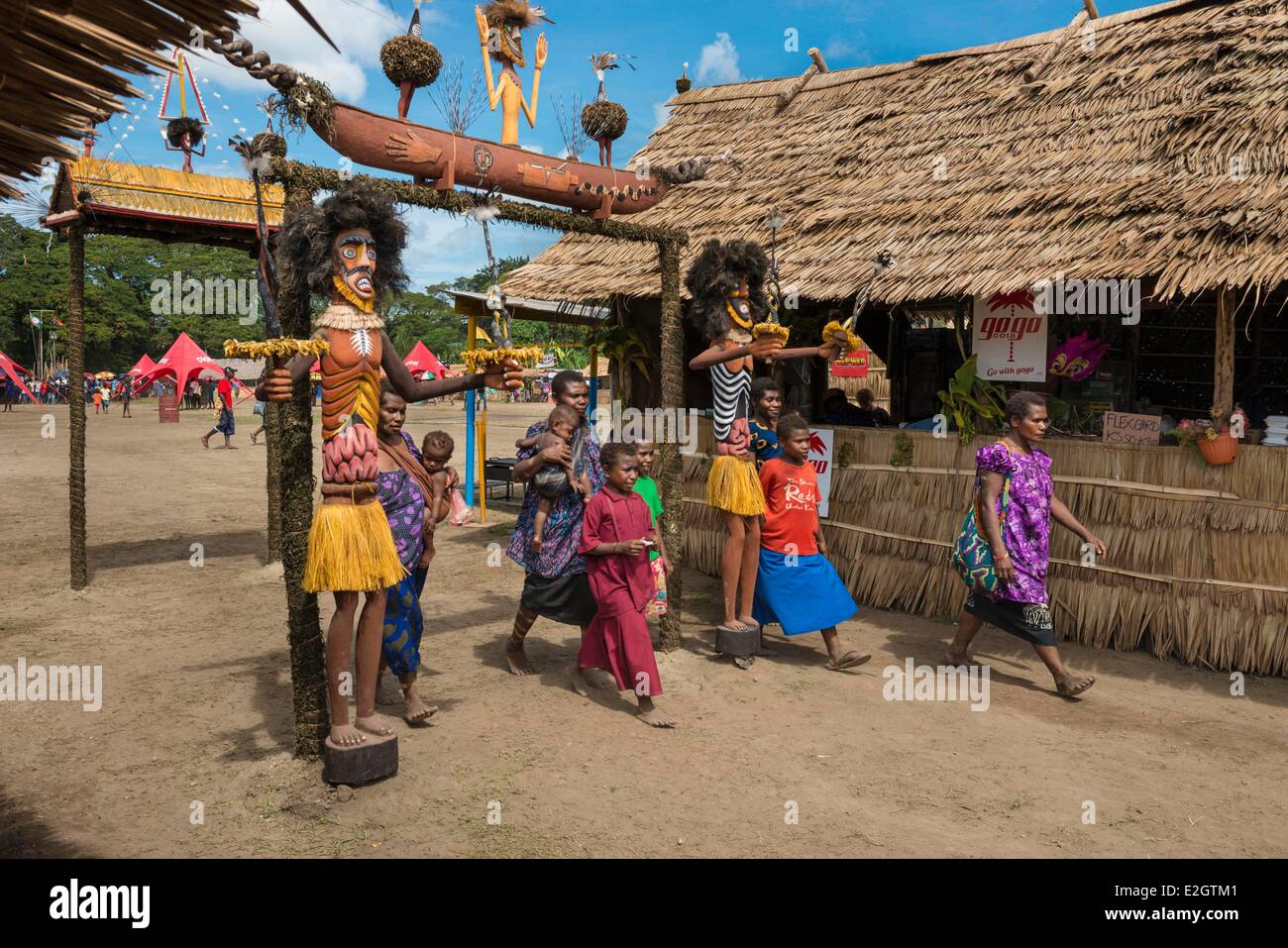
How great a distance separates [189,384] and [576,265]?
34.3 metres

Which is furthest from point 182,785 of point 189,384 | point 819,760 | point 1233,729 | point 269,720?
point 189,384

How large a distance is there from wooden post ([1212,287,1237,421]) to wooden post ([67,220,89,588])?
866 cm

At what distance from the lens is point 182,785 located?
4070 mm

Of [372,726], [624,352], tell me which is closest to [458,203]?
[372,726]

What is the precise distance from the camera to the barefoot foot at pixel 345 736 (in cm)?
400

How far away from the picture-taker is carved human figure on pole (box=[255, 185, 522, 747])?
12.7 feet

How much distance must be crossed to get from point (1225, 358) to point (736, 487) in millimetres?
3509

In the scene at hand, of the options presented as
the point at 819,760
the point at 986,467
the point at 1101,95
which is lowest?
the point at 819,760

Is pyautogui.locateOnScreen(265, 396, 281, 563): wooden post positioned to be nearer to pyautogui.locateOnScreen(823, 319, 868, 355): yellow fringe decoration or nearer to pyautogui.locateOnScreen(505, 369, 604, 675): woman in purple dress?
pyautogui.locateOnScreen(505, 369, 604, 675): woman in purple dress

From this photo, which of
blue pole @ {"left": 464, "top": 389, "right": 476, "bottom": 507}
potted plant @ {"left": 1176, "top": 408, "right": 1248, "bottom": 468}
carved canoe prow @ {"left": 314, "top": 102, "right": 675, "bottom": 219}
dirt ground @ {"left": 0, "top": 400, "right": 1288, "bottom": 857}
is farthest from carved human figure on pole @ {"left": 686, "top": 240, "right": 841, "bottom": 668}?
blue pole @ {"left": 464, "top": 389, "right": 476, "bottom": 507}

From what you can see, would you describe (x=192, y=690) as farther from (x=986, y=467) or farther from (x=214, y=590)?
(x=986, y=467)

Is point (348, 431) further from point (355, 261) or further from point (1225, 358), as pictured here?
point (1225, 358)

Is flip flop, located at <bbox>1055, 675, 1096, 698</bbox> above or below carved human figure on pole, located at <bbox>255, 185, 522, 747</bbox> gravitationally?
below

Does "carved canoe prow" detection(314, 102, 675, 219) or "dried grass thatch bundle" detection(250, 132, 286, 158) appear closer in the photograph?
"dried grass thatch bundle" detection(250, 132, 286, 158)
